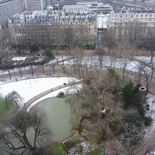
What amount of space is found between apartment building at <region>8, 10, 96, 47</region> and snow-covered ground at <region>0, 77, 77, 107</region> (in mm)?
17720

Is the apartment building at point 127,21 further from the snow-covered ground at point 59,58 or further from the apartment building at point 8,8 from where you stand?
the apartment building at point 8,8

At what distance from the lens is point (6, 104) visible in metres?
36.1

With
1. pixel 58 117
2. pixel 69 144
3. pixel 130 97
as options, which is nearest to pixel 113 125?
pixel 130 97

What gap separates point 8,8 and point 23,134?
81.5 meters

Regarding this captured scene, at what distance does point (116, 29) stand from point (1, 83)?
34.2m

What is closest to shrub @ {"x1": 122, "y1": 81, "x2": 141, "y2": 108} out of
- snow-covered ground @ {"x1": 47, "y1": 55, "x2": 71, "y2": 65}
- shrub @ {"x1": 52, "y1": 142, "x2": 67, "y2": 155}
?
shrub @ {"x1": 52, "y1": 142, "x2": 67, "y2": 155}

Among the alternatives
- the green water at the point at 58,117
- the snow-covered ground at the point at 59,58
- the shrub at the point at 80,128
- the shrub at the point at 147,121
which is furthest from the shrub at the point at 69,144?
the snow-covered ground at the point at 59,58

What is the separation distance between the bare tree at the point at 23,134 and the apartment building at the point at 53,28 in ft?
115

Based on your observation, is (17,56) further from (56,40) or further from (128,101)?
(128,101)

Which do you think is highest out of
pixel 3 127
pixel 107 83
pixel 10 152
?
pixel 107 83

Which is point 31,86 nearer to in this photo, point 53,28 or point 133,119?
point 53,28

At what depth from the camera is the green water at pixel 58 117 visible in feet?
98.6

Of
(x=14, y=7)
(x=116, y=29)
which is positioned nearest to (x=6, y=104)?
(x=116, y=29)

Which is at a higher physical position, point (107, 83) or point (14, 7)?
point (14, 7)
